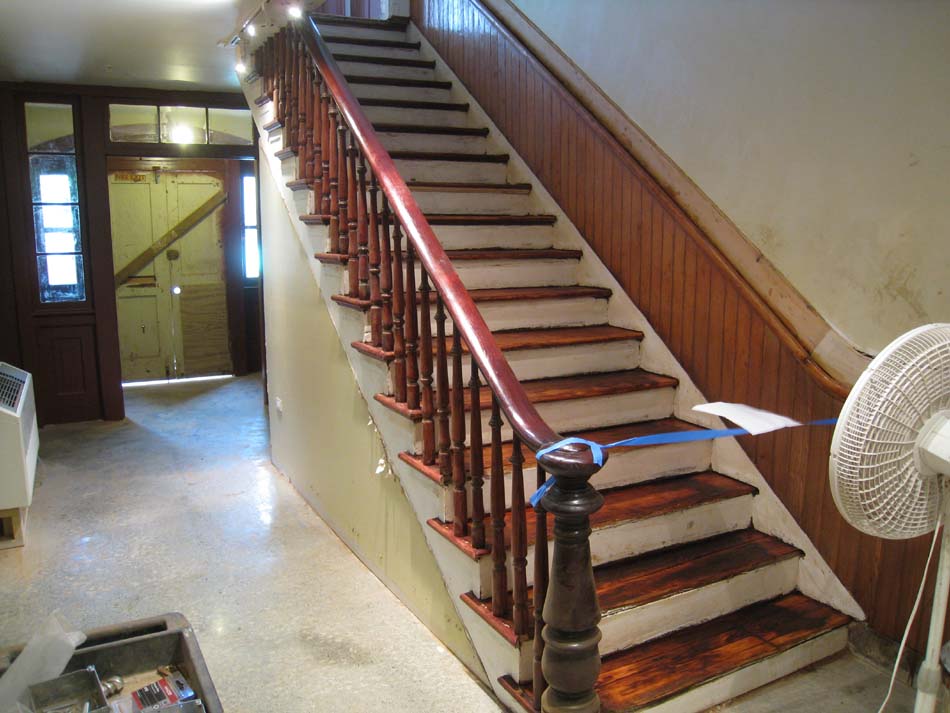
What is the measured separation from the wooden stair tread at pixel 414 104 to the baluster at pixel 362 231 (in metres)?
1.43

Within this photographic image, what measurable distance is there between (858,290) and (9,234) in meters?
5.72

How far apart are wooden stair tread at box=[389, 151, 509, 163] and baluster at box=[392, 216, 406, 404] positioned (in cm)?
136

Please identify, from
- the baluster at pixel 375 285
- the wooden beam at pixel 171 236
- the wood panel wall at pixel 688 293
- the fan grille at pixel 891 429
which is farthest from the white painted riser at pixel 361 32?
the fan grille at pixel 891 429

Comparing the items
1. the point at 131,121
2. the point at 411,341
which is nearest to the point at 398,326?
the point at 411,341

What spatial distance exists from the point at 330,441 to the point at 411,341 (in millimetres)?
1306

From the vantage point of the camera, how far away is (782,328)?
2510 mm

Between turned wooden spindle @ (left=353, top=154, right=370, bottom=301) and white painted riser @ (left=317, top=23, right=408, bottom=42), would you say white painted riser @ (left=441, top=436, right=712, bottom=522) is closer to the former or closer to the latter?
turned wooden spindle @ (left=353, top=154, right=370, bottom=301)

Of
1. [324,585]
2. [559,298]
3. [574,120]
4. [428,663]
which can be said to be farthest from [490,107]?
[428,663]

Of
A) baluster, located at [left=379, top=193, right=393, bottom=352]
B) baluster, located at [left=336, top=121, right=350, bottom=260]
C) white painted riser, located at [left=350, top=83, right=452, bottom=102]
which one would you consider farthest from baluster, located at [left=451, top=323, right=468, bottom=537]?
white painted riser, located at [left=350, top=83, right=452, bottom=102]

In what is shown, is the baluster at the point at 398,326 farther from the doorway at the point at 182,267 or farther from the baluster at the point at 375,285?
the doorway at the point at 182,267

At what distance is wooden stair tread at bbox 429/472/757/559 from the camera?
2.36 metres

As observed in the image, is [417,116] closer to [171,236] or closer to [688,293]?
[688,293]

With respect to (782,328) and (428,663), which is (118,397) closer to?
(428,663)

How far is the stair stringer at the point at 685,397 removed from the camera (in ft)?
8.25
